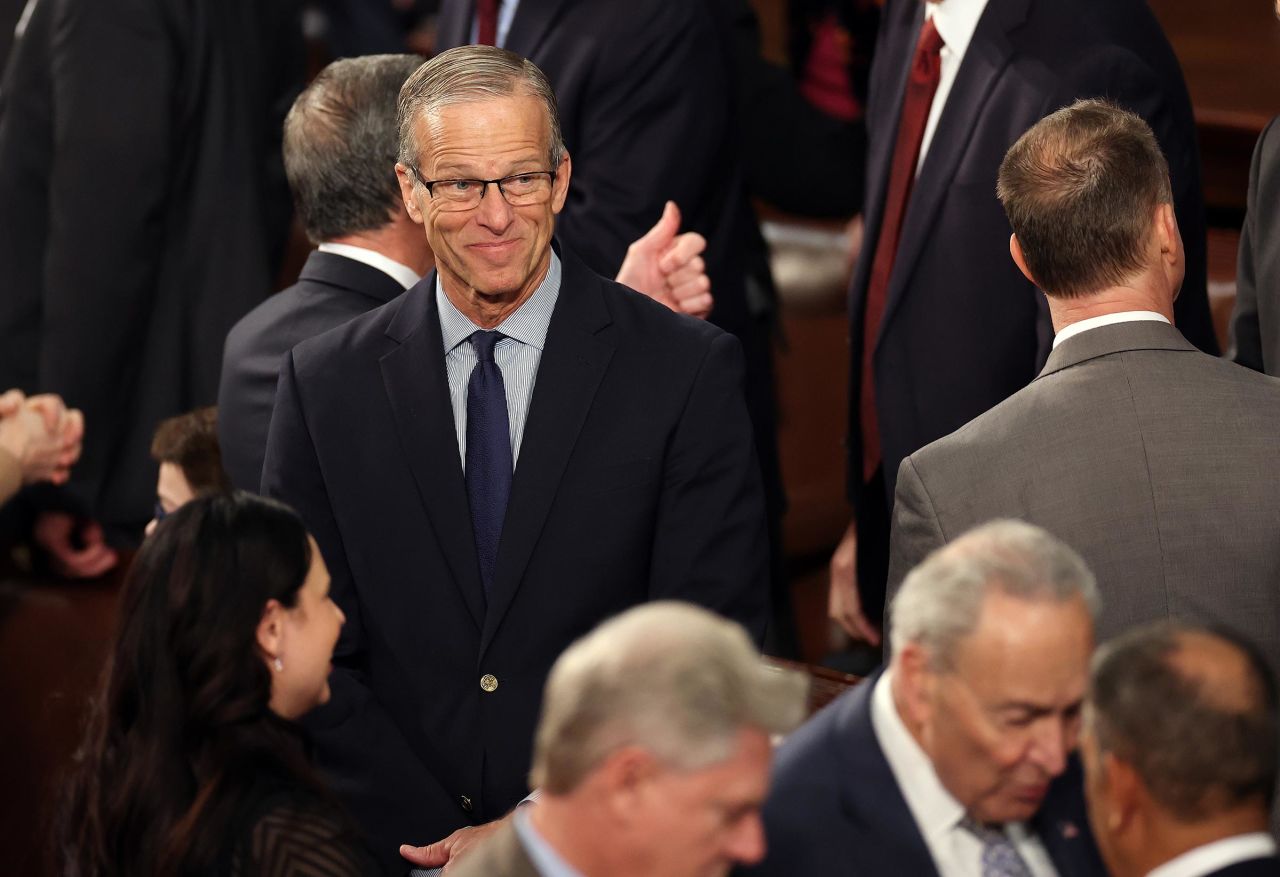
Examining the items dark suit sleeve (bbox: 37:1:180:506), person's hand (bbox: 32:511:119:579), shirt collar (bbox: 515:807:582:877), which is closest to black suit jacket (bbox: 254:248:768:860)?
shirt collar (bbox: 515:807:582:877)

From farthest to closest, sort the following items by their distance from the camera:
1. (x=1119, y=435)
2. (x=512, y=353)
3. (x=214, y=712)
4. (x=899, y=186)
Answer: (x=899, y=186) < (x=512, y=353) < (x=1119, y=435) < (x=214, y=712)

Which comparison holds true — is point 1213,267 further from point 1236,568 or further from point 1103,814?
point 1103,814

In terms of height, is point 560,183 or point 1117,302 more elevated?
point 560,183

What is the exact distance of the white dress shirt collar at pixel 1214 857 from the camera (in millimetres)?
1937

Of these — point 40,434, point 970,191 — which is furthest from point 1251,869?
point 40,434

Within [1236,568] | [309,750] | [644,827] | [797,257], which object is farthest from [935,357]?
[797,257]

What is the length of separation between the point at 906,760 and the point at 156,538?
990 mm

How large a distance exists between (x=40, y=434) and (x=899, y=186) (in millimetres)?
1786

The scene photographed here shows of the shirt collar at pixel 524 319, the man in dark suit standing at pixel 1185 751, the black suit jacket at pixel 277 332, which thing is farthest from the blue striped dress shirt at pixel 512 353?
the man in dark suit standing at pixel 1185 751

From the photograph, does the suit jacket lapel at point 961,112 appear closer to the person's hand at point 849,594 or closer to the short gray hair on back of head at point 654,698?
the person's hand at point 849,594

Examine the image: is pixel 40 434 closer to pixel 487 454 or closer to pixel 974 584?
pixel 487 454

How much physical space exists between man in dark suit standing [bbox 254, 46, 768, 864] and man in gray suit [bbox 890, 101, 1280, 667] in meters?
0.31

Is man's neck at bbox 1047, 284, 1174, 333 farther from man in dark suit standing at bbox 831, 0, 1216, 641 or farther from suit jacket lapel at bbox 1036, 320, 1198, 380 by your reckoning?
man in dark suit standing at bbox 831, 0, 1216, 641

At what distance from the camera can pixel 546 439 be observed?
8.86 feet
